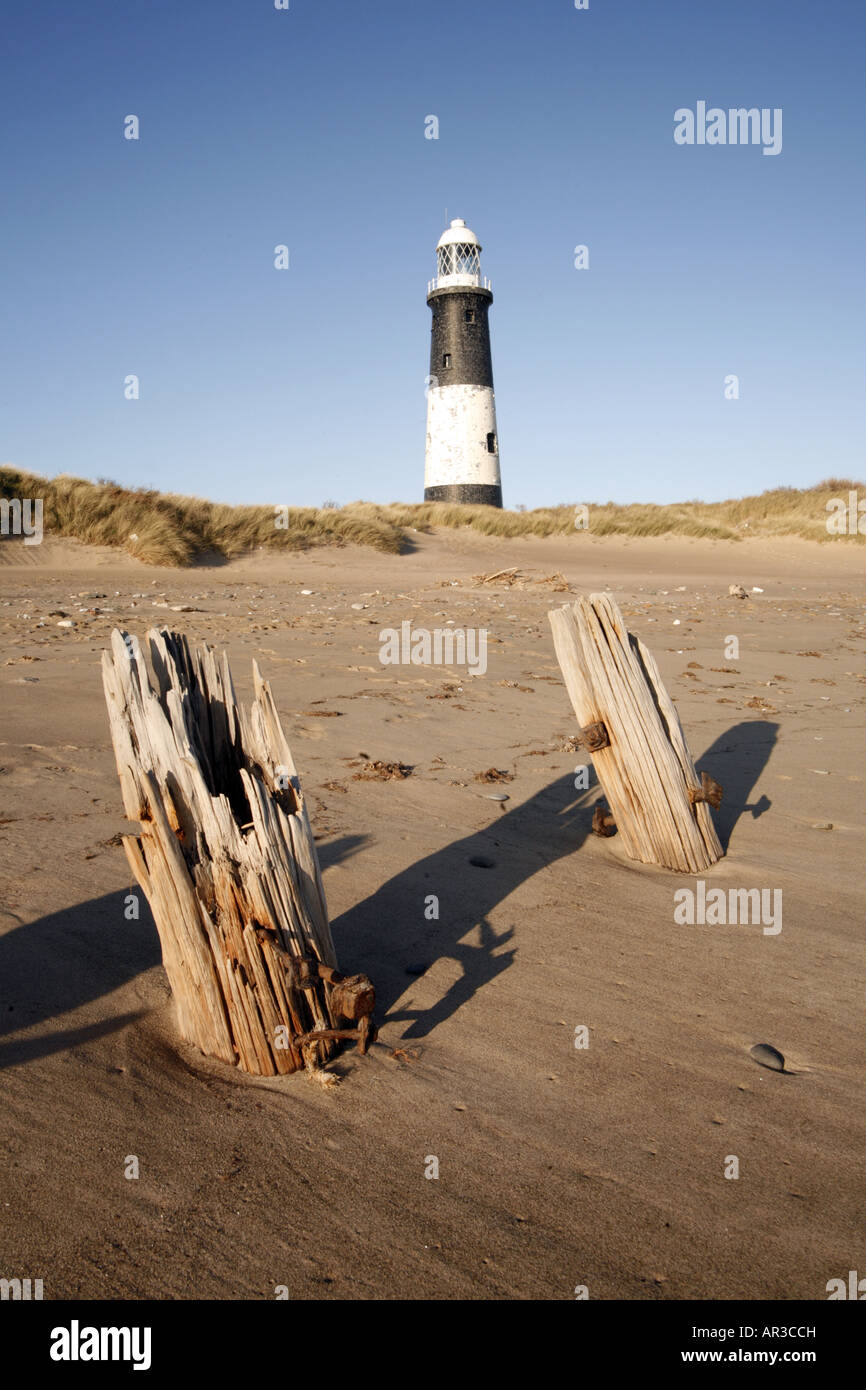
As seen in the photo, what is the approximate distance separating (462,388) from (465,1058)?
32.4 m

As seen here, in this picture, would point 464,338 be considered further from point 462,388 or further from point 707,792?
point 707,792

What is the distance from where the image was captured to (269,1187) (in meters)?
2.04

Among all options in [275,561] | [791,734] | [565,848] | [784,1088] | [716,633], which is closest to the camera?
[784,1088]

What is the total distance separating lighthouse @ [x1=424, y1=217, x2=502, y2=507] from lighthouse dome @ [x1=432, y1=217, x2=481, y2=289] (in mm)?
36

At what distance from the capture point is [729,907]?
3.64 m

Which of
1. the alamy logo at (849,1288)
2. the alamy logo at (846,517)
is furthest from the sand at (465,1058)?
the alamy logo at (846,517)

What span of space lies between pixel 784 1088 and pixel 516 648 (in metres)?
6.61

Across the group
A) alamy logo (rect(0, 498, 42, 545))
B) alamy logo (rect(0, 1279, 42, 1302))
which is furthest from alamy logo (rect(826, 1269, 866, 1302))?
alamy logo (rect(0, 498, 42, 545))

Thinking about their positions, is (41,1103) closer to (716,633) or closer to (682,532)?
(716,633)

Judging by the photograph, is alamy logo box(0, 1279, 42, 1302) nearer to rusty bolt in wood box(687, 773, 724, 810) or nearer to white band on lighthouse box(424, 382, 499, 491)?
rusty bolt in wood box(687, 773, 724, 810)

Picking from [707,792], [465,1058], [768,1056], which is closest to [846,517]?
[707,792]

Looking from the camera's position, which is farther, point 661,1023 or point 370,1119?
point 661,1023

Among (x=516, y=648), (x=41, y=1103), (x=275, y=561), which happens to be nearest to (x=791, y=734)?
(x=516, y=648)
